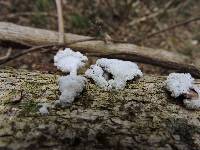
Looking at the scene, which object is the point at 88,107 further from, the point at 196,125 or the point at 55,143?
the point at 196,125

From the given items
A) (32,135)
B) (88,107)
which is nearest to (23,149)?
(32,135)

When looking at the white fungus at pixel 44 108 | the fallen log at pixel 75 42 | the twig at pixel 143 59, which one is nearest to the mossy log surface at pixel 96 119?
the white fungus at pixel 44 108

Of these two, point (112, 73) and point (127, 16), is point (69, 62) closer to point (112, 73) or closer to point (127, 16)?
point (112, 73)

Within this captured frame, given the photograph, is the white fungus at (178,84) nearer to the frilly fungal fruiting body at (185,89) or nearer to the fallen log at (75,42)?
the frilly fungal fruiting body at (185,89)

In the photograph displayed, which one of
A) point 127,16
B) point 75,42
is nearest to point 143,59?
point 75,42

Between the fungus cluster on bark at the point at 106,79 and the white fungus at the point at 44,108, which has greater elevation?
the fungus cluster on bark at the point at 106,79

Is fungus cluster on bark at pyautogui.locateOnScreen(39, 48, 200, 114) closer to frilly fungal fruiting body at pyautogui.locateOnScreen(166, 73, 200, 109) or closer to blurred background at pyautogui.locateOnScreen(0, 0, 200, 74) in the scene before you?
frilly fungal fruiting body at pyautogui.locateOnScreen(166, 73, 200, 109)

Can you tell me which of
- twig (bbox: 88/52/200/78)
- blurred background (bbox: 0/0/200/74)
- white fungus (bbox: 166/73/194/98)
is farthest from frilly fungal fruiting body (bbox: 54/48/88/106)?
blurred background (bbox: 0/0/200/74)
